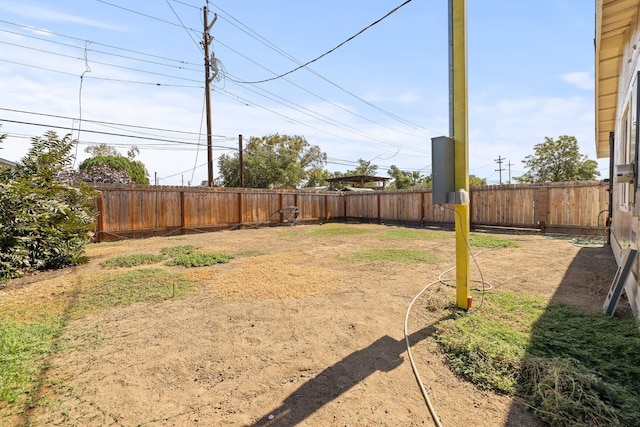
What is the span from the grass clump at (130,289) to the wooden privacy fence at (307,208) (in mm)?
5723

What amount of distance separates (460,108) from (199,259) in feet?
17.6

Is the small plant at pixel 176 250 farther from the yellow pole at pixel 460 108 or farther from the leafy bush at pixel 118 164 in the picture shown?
the leafy bush at pixel 118 164

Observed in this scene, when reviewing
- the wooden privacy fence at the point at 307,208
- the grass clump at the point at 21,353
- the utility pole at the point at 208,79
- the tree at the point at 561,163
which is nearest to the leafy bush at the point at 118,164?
the utility pole at the point at 208,79

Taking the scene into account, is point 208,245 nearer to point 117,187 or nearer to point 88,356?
point 117,187

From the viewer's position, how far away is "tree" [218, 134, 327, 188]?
28.5 m

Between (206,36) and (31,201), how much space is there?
1225 centimetres

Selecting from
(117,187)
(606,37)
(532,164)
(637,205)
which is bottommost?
(637,205)

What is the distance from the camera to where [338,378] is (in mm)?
2072

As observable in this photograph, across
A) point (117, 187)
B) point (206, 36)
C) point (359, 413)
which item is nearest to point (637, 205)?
point (359, 413)

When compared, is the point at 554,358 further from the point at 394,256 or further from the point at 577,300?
the point at 394,256

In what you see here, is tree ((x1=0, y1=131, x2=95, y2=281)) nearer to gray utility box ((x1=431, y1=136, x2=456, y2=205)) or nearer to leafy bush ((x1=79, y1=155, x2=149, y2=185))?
gray utility box ((x1=431, y1=136, x2=456, y2=205))

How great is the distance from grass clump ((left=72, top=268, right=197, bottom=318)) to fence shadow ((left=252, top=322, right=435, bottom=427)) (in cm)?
266

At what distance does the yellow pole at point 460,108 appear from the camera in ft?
9.59

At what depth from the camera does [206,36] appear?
45.8 ft
